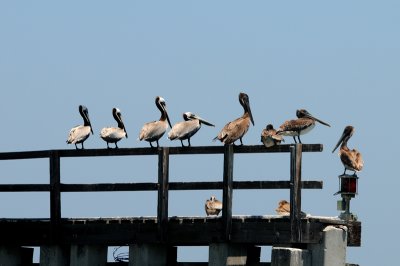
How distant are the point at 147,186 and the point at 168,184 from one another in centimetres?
36

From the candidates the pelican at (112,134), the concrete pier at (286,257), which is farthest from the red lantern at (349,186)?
the pelican at (112,134)

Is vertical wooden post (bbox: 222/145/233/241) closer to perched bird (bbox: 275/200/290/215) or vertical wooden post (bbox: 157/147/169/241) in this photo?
vertical wooden post (bbox: 157/147/169/241)

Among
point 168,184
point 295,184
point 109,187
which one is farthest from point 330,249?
point 109,187

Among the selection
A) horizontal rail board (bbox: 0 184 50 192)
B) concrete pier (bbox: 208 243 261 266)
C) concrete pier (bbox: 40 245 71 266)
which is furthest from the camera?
horizontal rail board (bbox: 0 184 50 192)

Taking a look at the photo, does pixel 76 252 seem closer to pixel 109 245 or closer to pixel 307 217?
pixel 109 245

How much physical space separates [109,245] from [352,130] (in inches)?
230

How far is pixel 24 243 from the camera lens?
2428 centimetres

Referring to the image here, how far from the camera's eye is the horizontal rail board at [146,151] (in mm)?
21438

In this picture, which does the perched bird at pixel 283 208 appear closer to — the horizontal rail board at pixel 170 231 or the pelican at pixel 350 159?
the pelican at pixel 350 159

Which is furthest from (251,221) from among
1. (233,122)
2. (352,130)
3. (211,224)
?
(352,130)

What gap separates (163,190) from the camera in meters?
22.5

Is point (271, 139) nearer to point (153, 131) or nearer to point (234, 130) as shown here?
point (234, 130)

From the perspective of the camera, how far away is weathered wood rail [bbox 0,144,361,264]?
21.2 meters

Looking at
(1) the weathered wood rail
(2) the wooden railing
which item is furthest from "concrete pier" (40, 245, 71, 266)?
(2) the wooden railing
